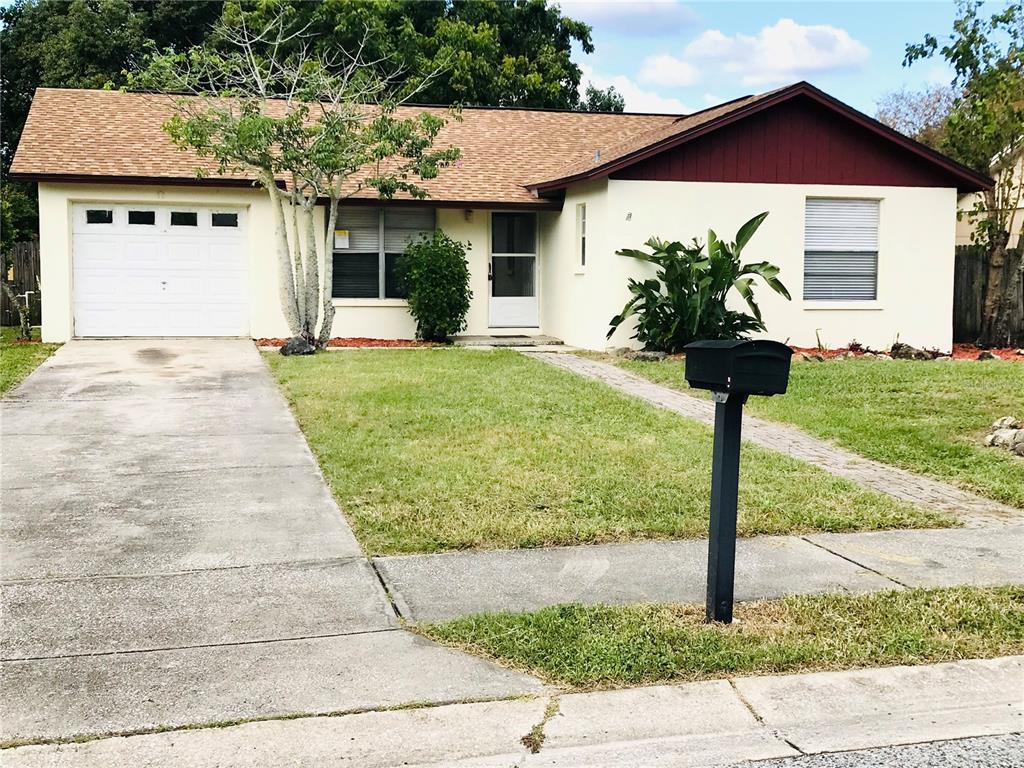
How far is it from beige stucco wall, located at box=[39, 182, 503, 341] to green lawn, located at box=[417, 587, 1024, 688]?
1469 cm

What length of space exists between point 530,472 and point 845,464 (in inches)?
108

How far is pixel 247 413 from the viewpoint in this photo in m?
11.2

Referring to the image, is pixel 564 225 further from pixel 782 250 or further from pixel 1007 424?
pixel 1007 424

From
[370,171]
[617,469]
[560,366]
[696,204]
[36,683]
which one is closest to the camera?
[36,683]

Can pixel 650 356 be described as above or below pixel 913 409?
above

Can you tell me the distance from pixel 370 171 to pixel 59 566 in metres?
14.2

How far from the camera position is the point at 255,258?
62.2 ft

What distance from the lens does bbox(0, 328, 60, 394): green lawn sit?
1316 cm

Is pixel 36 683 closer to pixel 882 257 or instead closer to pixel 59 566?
pixel 59 566

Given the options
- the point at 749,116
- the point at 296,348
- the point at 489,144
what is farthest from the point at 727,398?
the point at 489,144

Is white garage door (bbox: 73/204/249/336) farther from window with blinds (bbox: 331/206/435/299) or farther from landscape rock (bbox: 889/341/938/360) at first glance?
landscape rock (bbox: 889/341/938/360)

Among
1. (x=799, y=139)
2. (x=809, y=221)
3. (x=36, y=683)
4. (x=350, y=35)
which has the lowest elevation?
(x=36, y=683)

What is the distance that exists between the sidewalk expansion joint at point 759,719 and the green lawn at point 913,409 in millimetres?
4201

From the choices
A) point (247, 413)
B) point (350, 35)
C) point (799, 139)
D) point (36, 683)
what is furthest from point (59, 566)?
point (350, 35)
